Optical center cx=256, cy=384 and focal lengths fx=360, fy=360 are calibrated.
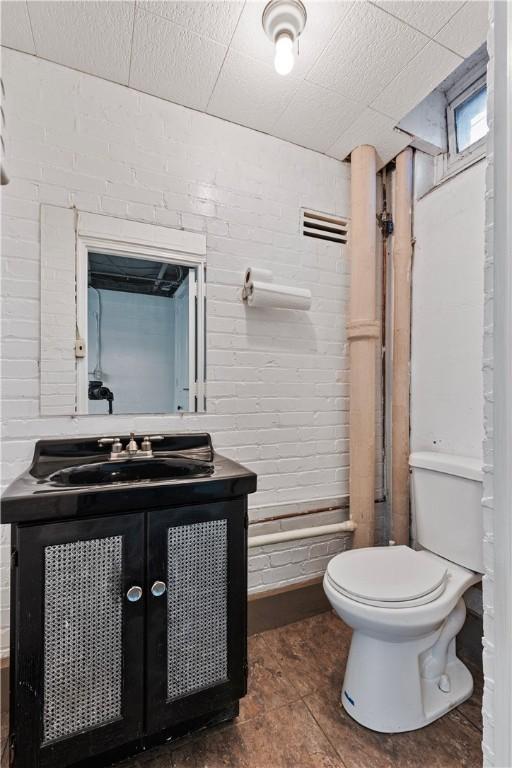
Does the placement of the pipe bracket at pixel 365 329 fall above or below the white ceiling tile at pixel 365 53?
below

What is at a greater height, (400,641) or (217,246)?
(217,246)

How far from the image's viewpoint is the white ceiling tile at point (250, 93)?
1391 millimetres

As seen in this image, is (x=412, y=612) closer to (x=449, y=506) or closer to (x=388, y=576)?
(x=388, y=576)

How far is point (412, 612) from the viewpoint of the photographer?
1.12 m

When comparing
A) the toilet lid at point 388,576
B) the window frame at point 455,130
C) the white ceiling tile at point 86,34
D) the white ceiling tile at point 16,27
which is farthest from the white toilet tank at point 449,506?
the white ceiling tile at point 16,27

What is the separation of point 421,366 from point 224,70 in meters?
1.54

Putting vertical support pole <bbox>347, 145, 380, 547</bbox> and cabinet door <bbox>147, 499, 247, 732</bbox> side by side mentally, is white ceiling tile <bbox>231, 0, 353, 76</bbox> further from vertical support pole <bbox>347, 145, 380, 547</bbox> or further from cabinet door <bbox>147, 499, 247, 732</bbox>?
cabinet door <bbox>147, 499, 247, 732</bbox>

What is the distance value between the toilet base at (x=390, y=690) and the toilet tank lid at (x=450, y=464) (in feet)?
1.95

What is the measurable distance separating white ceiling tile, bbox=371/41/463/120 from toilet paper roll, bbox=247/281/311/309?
857 millimetres

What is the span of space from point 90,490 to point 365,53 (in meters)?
1.78

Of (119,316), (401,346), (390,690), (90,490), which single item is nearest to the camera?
(90,490)

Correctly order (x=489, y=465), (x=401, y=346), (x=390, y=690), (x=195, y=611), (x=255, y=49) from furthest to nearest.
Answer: (x=401, y=346)
(x=255, y=49)
(x=390, y=690)
(x=195, y=611)
(x=489, y=465)

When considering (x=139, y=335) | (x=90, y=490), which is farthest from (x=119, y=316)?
(x=90, y=490)

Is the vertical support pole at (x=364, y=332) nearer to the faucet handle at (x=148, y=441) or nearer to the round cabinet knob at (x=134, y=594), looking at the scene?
the faucet handle at (x=148, y=441)
